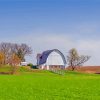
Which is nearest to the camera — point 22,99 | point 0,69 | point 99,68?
point 22,99

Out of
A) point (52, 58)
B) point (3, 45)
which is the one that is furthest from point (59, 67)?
point (3, 45)

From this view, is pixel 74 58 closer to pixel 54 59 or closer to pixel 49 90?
pixel 54 59

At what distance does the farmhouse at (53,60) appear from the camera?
115500 millimetres

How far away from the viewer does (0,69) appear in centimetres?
8775

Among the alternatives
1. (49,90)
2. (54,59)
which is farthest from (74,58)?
(49,90)

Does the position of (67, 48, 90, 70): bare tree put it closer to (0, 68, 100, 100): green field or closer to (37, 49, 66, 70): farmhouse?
(37, 49, 66, 70): farmhouse

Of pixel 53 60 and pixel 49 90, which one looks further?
pixel 53 60

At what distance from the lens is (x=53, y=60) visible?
116 m

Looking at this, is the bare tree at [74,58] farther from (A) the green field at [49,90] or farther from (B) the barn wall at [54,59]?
(A) the green field at [49,90]

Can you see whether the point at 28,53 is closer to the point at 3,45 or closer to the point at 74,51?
the point at 3,45

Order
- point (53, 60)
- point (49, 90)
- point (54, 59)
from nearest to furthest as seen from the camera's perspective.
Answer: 1. point (49, 90)
2. point (53, 60)
3. point (54, 59)

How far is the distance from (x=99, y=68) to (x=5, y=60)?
31149 mm

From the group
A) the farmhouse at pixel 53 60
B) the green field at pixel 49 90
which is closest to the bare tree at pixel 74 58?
the farmhouse at pixel 53 60

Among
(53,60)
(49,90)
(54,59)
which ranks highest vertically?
(54,59)
